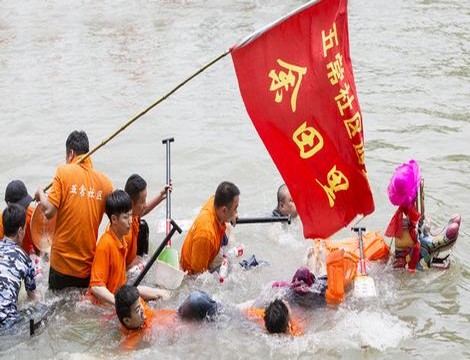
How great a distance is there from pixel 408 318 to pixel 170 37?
45.9 ft

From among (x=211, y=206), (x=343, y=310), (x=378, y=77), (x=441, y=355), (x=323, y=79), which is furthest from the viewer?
(x=378, y=77)

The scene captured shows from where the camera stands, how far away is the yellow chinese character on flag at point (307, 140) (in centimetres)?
534

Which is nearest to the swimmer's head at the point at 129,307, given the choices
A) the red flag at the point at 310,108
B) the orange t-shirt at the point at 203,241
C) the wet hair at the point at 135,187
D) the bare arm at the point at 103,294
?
the bare arm at the point at 103,294

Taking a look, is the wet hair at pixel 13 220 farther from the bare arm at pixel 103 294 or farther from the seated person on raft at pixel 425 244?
the seated person on raft at pixel 425 244

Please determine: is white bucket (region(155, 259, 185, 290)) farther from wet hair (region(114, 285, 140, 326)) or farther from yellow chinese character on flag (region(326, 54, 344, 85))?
yellow chinese character on flag (region(326, 54, 344, 85))

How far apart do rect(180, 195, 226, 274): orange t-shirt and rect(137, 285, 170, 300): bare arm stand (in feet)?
1.47

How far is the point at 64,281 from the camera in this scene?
21.3 feet

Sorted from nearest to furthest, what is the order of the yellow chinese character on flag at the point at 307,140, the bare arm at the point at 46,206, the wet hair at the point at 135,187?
the yellow chinese character on flag at the point at 307,140
the bare arm at the point at 46,206
the wet hair at the point at 135,187

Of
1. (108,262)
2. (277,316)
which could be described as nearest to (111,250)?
(108,262)

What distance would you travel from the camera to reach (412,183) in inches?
252

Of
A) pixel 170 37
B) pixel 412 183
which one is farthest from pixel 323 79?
pixel 170 37

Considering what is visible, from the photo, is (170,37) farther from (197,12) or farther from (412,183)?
(412,183)

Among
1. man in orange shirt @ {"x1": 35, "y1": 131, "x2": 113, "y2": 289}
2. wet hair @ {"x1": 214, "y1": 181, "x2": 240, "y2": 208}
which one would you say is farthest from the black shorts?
wet hair @ {"x1": 214, "y1": 181, "x2": 240, "y2": 208}

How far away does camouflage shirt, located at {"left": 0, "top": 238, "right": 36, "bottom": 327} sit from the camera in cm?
584
